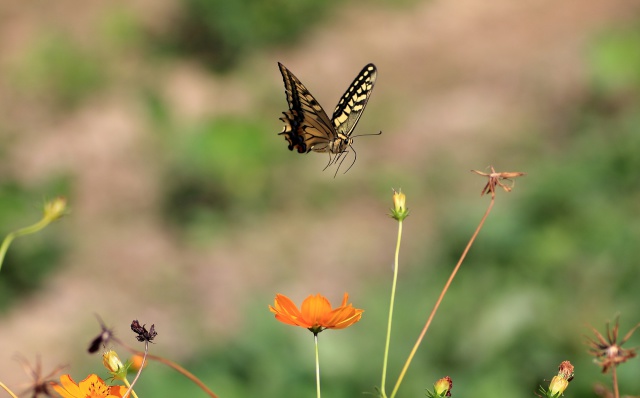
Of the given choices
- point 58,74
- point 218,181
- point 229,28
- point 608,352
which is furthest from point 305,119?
point 58,74

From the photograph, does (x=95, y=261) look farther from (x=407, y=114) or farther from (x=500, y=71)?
(x=500, y=71)

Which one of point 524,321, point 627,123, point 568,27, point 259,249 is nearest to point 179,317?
point 259,249

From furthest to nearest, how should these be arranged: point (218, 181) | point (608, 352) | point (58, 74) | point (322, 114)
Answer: point (58, 74), point (218, 181), point (322, 114), point (608, 352)

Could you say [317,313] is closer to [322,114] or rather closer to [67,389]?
[67,389]

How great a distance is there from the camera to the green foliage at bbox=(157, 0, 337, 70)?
16.4 ft

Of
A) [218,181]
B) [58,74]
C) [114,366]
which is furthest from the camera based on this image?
[58,74]

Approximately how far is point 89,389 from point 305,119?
0.53m

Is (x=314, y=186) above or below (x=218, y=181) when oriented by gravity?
above

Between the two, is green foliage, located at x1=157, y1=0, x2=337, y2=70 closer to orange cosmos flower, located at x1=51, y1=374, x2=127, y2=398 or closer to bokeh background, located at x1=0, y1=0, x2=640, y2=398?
bokeh background, located at x1=0, y1=0, x2=640, y2=398

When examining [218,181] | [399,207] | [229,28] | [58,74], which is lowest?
[399,207]

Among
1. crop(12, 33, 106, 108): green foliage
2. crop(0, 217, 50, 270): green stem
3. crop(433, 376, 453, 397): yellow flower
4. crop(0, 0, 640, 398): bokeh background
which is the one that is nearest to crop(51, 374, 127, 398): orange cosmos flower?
crop(0, 217, 50, 270): green stem

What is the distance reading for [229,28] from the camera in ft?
16.4

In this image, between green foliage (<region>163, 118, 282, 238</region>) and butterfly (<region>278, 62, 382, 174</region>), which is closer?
butterfly (<region>278, 62, 382, 174</region>)

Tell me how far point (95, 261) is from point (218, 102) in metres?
1.10
